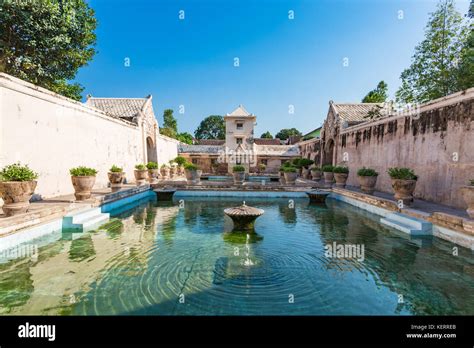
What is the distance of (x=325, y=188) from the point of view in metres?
12.5

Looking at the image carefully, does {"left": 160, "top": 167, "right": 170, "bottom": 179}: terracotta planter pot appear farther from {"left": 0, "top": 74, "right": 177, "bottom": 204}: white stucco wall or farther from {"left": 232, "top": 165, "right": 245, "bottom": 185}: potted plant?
{"left": 232, "top": 165, "right": 245, "bottom": 185}: potted plant

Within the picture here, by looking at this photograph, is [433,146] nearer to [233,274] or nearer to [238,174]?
[238,174]

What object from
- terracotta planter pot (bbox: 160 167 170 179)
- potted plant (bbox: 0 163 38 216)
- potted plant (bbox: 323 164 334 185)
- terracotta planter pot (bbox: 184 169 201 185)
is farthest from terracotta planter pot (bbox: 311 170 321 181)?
potted plant (bbox: 0 163 38 216)

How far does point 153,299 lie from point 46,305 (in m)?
1.23

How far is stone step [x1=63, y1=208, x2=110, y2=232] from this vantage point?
233 inches

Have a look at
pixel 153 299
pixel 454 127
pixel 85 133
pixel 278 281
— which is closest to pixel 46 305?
pixel 153 299

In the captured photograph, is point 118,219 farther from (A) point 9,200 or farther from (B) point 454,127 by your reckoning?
(B) point 454,127

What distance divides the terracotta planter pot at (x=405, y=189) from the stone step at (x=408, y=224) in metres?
0.67

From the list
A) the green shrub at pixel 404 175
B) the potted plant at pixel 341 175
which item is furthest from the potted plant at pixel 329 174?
the green shrub at pixel 404 175

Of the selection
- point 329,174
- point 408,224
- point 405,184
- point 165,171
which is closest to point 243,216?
point 408,224

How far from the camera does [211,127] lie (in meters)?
56.2

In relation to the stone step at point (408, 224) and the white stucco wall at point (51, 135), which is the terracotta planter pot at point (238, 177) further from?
the stone step at point (408, 224)

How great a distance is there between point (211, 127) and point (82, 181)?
5046 cm

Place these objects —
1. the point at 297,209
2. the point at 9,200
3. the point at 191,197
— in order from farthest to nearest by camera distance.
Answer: the point at 191,197
the point at 297,209
the point at 9,200
